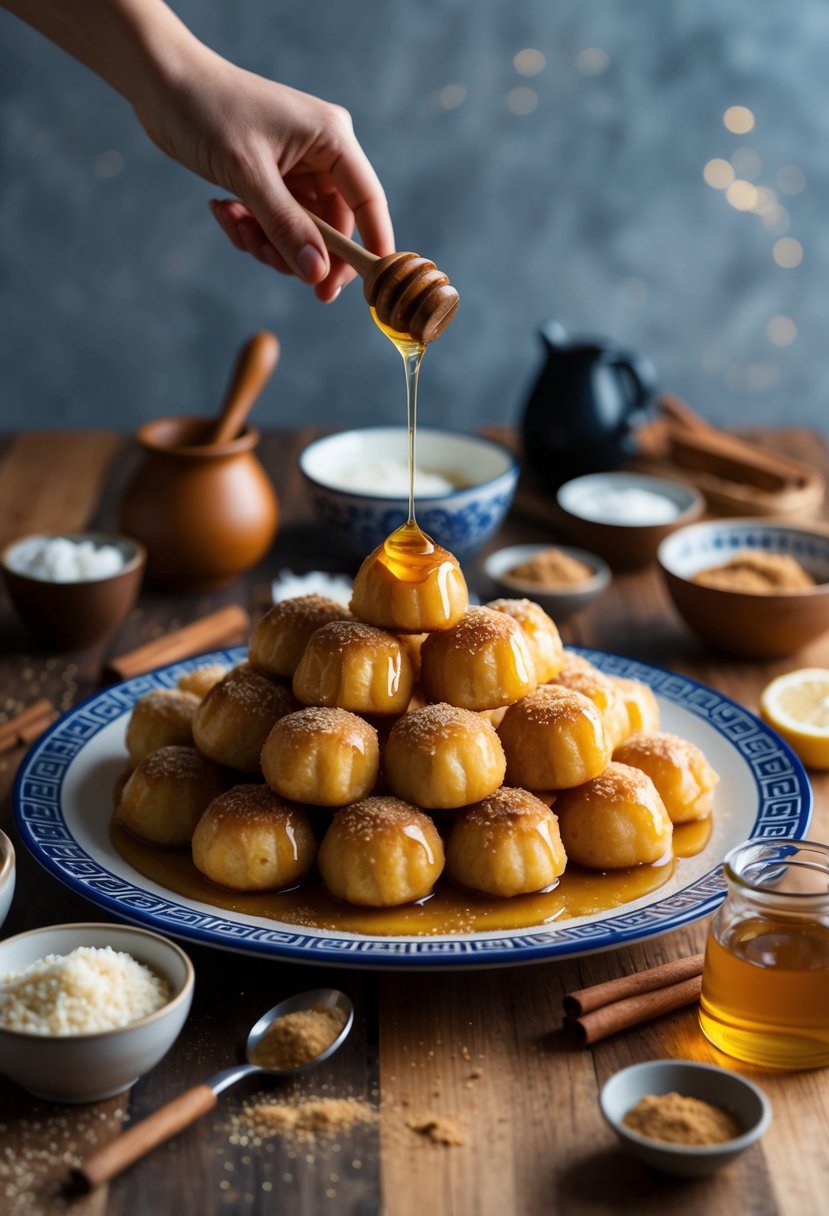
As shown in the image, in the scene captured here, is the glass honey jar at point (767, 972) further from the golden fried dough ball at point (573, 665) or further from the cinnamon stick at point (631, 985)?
the golden fried dough ball at point (573, 665)

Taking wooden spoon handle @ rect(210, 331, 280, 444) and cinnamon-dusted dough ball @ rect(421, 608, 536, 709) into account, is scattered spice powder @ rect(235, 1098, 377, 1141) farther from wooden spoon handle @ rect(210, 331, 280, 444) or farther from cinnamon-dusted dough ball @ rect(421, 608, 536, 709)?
wooden spoon handle @ rect(210, 331, 280, 444)

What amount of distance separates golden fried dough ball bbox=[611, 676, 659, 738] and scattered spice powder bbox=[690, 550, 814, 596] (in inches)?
19.5

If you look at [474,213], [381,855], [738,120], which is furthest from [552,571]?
[738,120]

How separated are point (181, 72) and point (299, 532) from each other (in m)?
1.12

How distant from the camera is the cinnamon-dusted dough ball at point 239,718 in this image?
1.58 metres

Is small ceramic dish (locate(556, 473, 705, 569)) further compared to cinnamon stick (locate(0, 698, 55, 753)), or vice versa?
small ceramic dish (locate(556, 473, 705, 569))

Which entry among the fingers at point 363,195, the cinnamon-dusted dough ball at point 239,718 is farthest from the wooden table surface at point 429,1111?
the fingers at point 363,195

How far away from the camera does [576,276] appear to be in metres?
4.21

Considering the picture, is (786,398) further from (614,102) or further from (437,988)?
(437,988)

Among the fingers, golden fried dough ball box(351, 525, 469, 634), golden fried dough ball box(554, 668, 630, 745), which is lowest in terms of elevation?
golden fried dough ball box(554, 668, 630, 745)

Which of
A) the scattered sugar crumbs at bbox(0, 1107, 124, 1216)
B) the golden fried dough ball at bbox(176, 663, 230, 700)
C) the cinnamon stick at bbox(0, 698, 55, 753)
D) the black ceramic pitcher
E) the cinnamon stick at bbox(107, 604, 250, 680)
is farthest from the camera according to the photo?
the black ceramic pitcher

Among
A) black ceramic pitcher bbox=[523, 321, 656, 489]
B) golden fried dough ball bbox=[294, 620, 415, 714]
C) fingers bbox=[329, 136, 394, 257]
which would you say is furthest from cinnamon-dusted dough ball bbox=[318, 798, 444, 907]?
black ceramic pitcher bbox=[523, 321, 656, 489]

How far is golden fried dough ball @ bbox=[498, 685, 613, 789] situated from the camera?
1521 mm

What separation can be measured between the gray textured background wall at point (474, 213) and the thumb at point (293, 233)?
2.27 metres
